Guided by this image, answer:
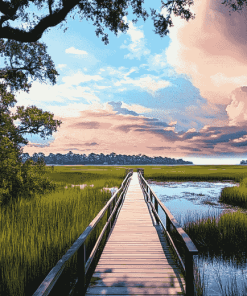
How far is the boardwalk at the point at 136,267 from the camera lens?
3.54 meters

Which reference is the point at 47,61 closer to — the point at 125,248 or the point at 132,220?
the point at 132,220

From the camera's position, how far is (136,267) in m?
4.26

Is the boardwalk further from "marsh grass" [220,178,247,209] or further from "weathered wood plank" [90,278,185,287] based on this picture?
"marsh grass" [220,178,247,209]

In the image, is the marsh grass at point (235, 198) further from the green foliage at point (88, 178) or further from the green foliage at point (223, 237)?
the green foliage at point (88, 178)

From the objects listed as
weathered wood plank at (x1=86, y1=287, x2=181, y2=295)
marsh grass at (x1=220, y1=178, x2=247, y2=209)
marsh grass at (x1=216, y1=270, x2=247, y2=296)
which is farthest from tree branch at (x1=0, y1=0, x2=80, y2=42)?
marsh grass at (x1=220, y1=178, x2=247, y2=209)

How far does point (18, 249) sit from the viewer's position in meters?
4.59

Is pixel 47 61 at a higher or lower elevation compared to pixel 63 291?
higher

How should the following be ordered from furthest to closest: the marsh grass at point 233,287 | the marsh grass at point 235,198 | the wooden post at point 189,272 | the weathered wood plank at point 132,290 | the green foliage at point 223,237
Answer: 1. the marsh grass at point 235,198
2. the green foliage at point 223,237
3. the marsh grass at point 233,287
4. the weathered wood plank at point 132,290
5. the wooden post at point 189,272

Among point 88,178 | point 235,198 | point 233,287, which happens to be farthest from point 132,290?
point 88,178

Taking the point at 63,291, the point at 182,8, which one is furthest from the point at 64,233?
the point at 182,8

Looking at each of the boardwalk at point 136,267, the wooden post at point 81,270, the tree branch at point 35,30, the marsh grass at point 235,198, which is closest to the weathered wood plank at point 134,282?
the boardwalk at point 136,267

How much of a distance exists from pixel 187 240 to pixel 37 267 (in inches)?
117

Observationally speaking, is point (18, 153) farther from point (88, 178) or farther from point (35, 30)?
point (88, 178)

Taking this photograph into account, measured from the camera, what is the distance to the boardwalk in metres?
3.54
